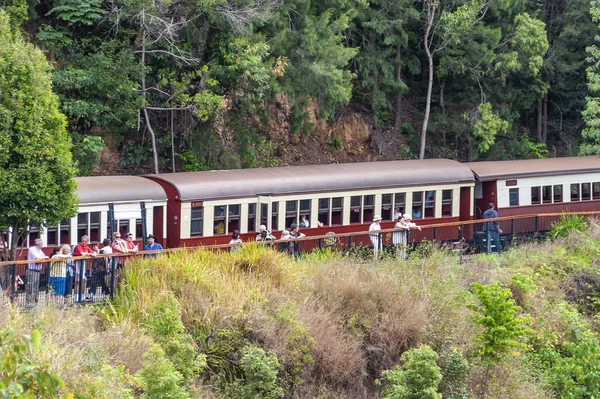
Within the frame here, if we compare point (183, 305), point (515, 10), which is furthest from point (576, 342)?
point (515, 10)

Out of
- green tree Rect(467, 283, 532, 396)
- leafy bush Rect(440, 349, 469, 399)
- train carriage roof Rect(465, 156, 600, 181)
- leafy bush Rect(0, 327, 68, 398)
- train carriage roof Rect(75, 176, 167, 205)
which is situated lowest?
leafy bush Rect(440, 349, 469, 399)

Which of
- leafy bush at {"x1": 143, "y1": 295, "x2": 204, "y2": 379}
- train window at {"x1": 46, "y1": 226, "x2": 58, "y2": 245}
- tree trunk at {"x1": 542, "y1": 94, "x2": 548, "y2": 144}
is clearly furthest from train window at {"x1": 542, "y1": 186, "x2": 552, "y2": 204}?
leafy bush at {"x1": 143, "y1": 295, "x2": 204, "y2": 379}

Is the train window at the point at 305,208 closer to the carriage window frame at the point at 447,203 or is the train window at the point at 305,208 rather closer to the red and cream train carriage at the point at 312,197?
the red and cream train carriage at the point at 312,197

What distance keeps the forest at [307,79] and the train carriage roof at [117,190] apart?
431 cm

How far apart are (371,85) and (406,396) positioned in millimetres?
27415

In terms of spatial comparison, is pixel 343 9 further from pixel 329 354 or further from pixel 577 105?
pixel 329 354

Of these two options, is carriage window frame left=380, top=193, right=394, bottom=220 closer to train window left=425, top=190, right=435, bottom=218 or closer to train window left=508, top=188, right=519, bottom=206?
train window left=425, top=190, right=435, bottom=218

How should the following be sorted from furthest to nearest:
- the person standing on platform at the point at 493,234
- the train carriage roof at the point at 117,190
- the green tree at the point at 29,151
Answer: the person standing on platform at the point at 493,234 → the train carriage roof at the point at 117,190 → the green tree at the point at 29,151

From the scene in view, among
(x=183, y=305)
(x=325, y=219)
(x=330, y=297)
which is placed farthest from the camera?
(x=325, y=219)

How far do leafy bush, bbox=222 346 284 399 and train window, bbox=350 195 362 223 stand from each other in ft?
43.9

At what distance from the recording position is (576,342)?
20.1 metres

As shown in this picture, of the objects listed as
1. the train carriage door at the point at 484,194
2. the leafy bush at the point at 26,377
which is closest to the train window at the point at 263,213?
the train carriage door at the point at 484,194

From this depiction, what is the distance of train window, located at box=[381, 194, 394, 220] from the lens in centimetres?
2923

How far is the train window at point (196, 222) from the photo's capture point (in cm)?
2542
